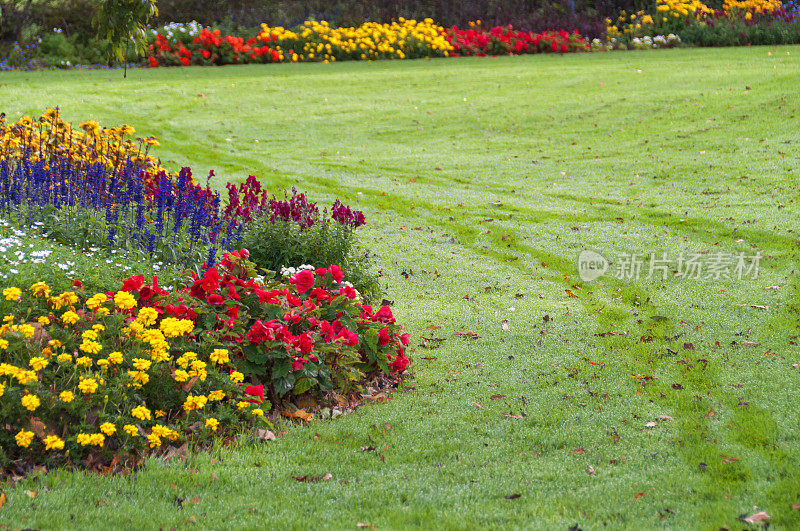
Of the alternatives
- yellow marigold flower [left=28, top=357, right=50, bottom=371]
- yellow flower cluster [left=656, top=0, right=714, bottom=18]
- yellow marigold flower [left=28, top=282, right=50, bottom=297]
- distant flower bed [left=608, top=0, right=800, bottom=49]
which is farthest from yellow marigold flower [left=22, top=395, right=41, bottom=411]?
yellow flower cluster [left=656, top=0, right=714, bottom=18]

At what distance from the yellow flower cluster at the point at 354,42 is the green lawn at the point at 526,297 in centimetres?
312

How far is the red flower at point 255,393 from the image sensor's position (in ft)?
14.4

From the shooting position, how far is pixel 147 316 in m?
4.37

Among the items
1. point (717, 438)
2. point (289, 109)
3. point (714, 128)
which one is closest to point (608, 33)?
point (714, 128)

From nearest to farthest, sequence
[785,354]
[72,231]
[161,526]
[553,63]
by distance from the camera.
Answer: [161,526], [785,354], [72,231], [553,63]

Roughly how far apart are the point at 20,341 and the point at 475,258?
5.24 m

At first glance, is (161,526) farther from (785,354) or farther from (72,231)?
(785,354)

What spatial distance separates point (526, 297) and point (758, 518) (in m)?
3.84

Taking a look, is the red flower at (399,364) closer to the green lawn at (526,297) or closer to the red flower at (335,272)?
the green lawn at (526,297)

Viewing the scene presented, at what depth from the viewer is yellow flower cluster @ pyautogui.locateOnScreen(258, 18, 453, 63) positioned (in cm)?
2059

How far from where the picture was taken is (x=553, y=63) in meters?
19.5

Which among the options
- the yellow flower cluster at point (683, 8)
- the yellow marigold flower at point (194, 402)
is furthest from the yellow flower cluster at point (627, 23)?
the yellow marigold flower at point (194, 402)

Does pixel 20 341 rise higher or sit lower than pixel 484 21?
lower

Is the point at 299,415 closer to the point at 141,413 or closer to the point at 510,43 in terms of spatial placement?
the point at 141,413
